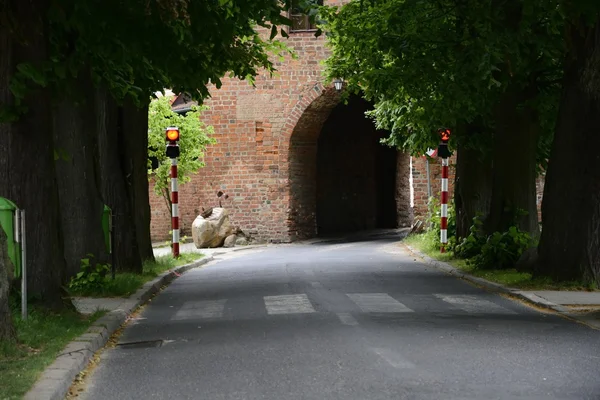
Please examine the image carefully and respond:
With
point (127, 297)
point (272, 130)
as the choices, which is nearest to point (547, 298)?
point (127, 297)

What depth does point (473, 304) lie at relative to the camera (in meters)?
13.5

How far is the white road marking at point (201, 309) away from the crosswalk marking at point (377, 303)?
170cm

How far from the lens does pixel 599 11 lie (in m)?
13.7

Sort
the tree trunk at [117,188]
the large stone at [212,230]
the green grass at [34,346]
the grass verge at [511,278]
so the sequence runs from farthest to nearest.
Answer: the large stone at [212,230]
the tree trunk at [117,188]
the grass verge at [511,278]
the green grass at [34,346]

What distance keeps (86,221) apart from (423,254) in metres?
11.6

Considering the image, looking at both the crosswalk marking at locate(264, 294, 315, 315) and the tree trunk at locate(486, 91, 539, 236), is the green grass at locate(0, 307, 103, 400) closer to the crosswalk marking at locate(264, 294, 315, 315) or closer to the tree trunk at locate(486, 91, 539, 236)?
the crosswalk marking at locate(264, 294, 315, 315)

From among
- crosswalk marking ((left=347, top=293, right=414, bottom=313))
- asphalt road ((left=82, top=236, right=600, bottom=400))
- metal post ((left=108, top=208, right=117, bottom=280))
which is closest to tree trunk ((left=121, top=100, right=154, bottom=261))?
metal post ((left=108, top=208, right=117, bottom=280))

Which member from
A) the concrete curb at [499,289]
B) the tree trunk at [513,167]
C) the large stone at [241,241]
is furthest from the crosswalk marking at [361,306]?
the large stone at [241,241]

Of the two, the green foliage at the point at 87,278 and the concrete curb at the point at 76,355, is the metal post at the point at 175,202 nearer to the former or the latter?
the green foliage at the point at 87,278

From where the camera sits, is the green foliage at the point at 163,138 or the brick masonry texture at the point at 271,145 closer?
the green foliage at the point at 163,138

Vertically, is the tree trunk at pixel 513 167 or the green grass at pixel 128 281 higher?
the tree trunk at pixel 513 167

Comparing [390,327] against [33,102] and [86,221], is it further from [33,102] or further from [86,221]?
[86,221]

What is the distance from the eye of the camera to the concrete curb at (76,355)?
7000 millimetres

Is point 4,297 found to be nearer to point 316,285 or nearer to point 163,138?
point 316,285
